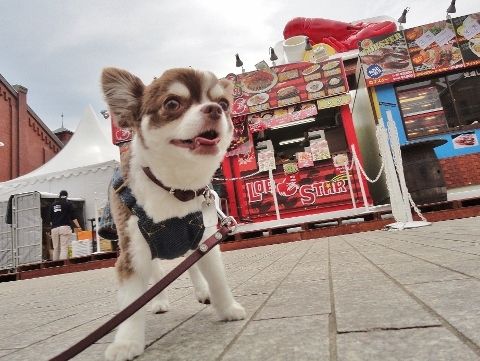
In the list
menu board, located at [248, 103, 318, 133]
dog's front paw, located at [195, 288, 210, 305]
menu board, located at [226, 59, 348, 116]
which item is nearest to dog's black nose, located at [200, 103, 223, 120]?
dog's front paw, located at [195, 288, 210, 305]

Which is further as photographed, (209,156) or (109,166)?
(109,166)

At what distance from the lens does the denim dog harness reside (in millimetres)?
1730

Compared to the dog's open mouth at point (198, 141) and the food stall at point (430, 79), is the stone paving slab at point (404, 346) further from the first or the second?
the food stall at point (430, 79)

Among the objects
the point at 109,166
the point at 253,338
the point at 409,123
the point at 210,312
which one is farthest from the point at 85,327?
the point at 109,166

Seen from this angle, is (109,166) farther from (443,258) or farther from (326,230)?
(443,258)

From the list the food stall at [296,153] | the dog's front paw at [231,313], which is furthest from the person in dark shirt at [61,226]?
the dog's front paw at [231,313]

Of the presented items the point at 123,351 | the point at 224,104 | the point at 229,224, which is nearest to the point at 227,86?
the point at 224,104

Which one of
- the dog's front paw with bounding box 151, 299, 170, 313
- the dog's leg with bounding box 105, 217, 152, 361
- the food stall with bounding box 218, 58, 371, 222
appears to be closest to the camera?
the dog's leg with bounding box 105, 217, 152, 361

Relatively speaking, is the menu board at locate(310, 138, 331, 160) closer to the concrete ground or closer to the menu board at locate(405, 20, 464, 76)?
the menu board at locate(405, 20, 464, 76)

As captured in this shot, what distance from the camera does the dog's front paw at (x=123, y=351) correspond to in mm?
1386

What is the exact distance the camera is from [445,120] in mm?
11617

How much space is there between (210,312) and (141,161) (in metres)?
0.97

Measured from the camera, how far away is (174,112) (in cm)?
188

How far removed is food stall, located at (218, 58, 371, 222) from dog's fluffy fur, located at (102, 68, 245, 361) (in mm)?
8290
